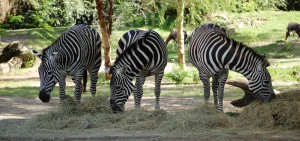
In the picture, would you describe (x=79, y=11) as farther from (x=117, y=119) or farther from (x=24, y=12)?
(x=117, y=119)

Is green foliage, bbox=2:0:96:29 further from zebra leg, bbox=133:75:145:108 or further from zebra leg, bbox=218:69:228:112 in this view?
zebra leg, bbox=218:69:228:112

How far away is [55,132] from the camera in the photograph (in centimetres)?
850

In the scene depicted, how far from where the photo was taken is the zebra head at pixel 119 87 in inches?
375

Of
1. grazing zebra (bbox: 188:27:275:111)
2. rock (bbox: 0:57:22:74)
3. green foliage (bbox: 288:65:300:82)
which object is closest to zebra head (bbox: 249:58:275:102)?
grazing zebra (bbox: 188:27:275:111)

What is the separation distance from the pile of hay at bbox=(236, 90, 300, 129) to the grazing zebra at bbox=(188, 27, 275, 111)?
0.42m

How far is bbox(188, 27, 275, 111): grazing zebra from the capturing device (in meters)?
9.49

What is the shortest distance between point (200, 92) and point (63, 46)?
6.49m

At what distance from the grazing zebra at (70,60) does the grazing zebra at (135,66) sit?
127cm

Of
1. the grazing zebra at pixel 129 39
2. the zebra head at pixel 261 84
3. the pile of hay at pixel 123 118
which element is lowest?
the pile of hay at pixel 123 118

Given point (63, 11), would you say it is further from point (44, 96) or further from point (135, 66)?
point (135, 66)

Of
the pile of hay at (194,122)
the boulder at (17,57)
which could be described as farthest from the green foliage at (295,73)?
the boulder at (17,57)

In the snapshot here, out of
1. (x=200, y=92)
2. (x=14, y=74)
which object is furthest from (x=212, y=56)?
(x=14, y=74)

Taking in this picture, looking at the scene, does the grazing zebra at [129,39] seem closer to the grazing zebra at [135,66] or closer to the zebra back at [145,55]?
the zebra back at [145,55]

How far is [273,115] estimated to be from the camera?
28.5 ft
